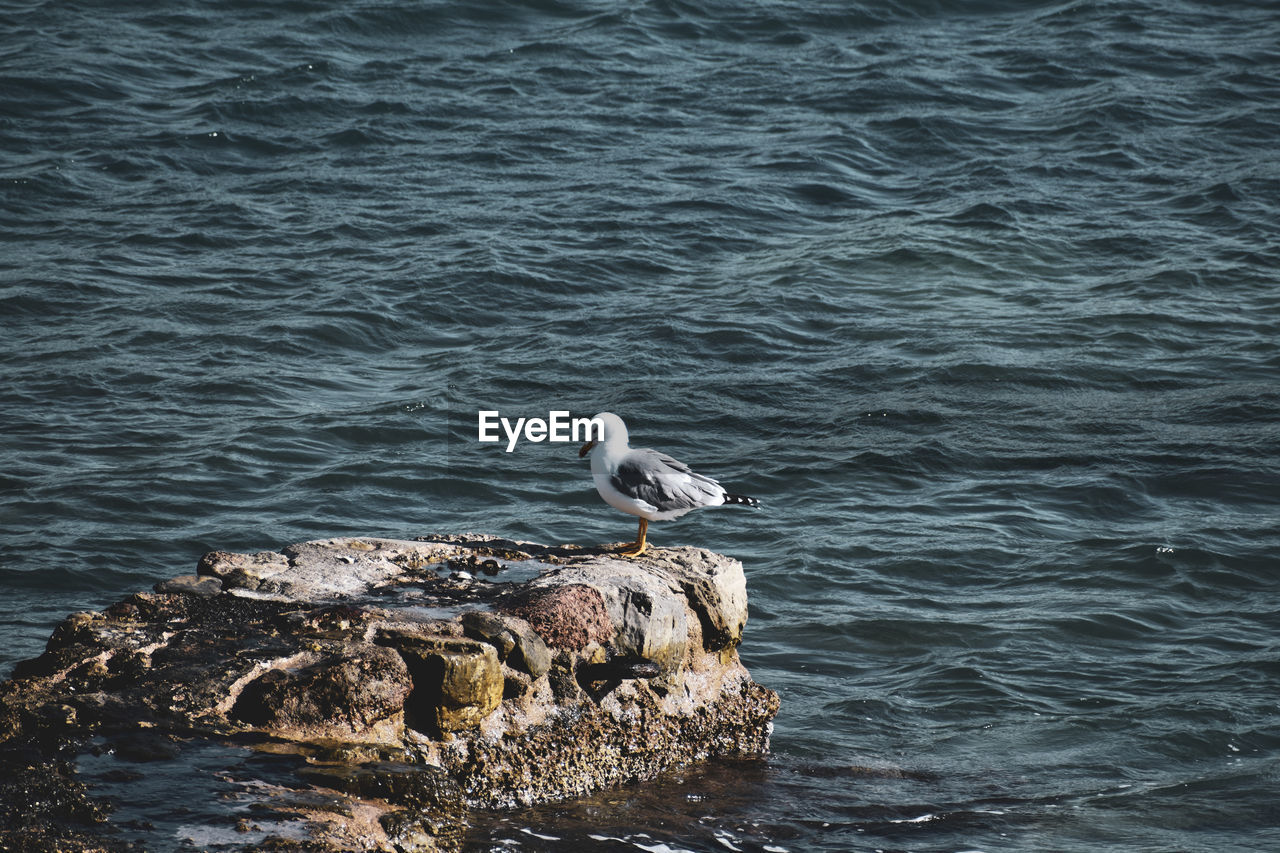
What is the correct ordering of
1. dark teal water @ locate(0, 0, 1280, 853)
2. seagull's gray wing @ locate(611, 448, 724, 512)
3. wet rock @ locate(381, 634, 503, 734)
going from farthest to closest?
dark teal water @ locate(0, 0, 1280, 853), seagull's gray wing @ locate(611, 448, 724, 512), wet rock @ locate(381, 634, 503, 734)

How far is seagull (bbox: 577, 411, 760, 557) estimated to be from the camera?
634cm

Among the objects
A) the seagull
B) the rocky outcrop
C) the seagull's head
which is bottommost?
the rocky outcrop

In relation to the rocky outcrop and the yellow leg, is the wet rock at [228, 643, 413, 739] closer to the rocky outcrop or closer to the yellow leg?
the rocky outcrop

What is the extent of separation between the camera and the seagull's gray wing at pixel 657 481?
6.33m

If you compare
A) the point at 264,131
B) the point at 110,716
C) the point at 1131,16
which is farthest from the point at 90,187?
the point at 1131,16

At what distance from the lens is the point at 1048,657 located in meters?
8.15

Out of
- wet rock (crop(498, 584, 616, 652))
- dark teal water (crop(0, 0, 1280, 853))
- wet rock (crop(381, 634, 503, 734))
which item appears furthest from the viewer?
dark teal water (crop(0, 0, 1280, 853))

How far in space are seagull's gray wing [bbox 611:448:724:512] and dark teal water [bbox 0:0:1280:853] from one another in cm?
127

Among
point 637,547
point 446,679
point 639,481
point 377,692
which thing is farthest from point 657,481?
point 377,692

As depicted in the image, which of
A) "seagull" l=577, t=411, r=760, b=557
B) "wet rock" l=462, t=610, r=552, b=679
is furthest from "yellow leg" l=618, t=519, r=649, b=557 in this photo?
"wet rock" l=462, t=610, r=552, b=679

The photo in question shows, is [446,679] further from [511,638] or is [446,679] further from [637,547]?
[637,547]

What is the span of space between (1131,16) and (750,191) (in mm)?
10558

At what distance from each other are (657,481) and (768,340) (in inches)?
283

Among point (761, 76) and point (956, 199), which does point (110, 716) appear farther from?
point (761, 76)
